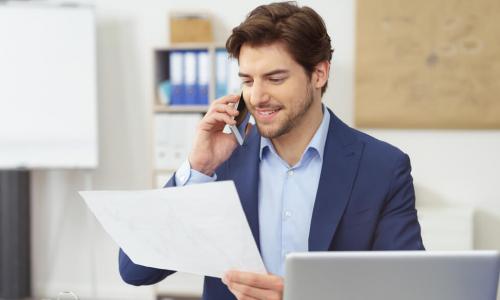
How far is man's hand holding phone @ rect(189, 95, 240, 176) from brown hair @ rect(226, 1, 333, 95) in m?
0.13

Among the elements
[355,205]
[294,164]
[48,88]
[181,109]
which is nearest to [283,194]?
[294,164]

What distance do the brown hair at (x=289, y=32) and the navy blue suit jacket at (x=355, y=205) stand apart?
217 millimetres

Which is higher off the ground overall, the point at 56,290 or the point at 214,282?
the point at 214,282

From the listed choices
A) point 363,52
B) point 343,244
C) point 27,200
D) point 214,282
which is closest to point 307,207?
point 343,244

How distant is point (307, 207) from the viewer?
1709mm

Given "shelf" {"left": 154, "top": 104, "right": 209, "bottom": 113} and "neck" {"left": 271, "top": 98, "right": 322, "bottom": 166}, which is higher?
"shelf" {"left": 154, "top": 104, "right": 209, "bottom": 113}

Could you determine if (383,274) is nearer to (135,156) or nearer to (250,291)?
(250,291)

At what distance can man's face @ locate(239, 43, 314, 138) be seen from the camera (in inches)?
63.9

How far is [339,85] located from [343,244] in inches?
104

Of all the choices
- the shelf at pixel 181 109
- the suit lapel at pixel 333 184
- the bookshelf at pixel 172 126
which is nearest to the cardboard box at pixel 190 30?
the bookshelf at pixel 172 126

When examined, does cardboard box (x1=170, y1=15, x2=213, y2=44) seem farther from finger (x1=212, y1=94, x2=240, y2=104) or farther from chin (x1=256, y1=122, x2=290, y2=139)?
chin (x1=256, y1=122, x2=290, y2=139)

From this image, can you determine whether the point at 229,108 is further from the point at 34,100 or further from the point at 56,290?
the point at 56,290

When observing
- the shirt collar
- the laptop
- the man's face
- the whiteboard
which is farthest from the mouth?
the whiteboard

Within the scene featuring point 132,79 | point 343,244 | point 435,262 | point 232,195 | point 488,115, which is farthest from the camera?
point 132,79
